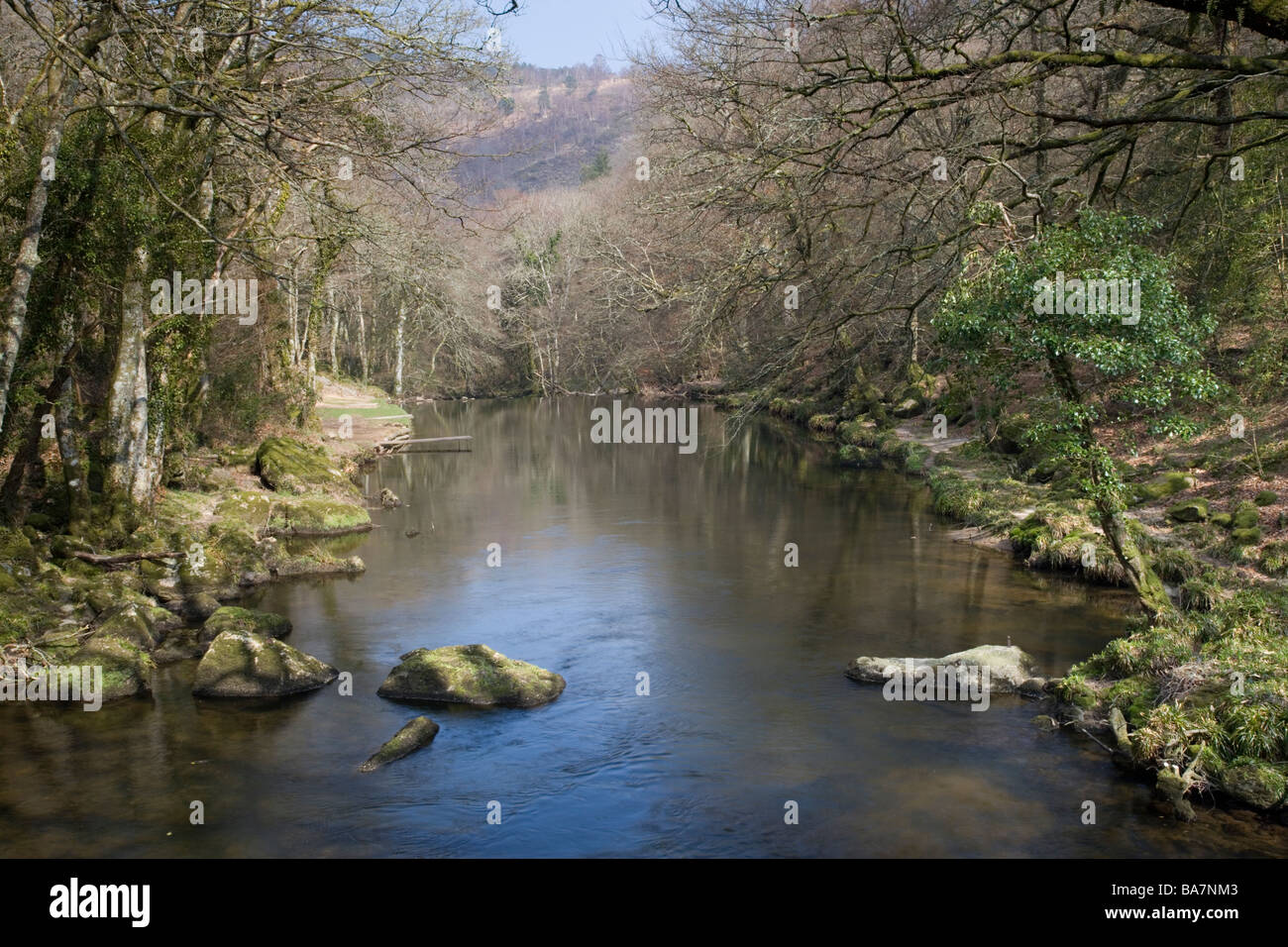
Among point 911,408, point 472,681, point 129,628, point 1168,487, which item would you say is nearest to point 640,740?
point 472,681

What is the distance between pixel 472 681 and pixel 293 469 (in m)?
12.6

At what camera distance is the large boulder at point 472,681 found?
1170cm

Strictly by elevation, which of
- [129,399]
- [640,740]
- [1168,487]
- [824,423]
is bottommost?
[640,740]

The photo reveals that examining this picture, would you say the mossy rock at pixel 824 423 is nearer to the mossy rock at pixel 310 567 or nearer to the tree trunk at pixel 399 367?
the tree trunk at pixel 399 367

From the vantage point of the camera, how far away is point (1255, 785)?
852 centimetres

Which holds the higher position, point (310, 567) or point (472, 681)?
point (310, 567)

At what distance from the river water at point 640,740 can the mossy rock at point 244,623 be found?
40cm

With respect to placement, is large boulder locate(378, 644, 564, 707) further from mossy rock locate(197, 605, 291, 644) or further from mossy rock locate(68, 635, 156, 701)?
mossy rock locate(68, 635, 156, 701)

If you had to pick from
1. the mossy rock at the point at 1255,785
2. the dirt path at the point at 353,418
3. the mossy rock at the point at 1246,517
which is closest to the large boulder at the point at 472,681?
the mossy rock at the point at 1255,785

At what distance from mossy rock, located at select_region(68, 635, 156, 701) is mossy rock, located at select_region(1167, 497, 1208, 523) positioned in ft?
50.0

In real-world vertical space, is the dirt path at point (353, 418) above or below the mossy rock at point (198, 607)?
above

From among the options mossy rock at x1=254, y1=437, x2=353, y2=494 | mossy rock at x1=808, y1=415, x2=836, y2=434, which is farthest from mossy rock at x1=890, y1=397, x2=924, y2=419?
mossy rock at x1=254, y1=437, x2=353, y2=494

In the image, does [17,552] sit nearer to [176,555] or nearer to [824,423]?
[176,555]

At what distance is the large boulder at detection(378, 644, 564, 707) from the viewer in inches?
460
